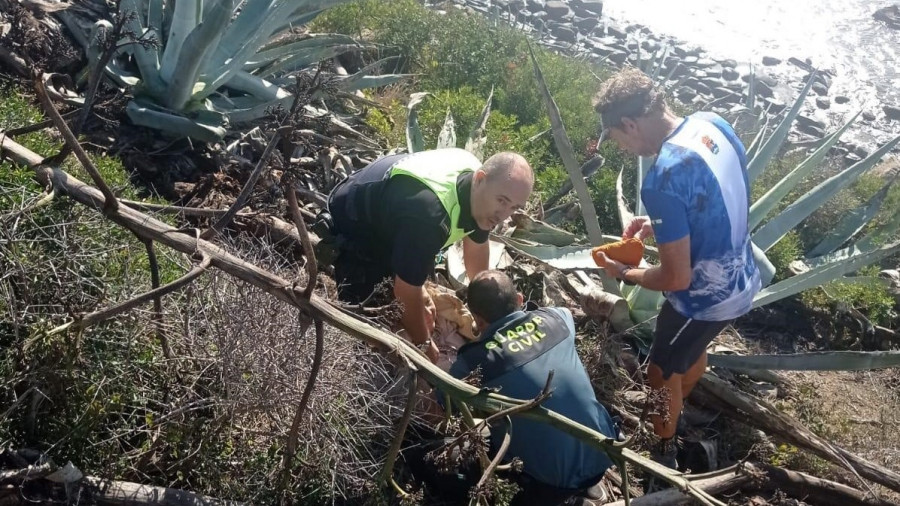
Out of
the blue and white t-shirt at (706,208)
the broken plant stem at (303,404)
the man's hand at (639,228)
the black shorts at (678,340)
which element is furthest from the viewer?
the man's hand at (639,228)

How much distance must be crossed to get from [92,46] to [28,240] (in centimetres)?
220

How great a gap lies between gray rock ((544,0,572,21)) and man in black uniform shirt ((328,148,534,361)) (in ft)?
24.3

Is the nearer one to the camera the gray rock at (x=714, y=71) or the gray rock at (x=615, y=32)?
the gray rock at (x=714, y=71)

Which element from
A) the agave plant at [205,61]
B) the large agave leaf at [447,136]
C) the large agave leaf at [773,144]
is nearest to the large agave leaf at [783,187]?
the large agave leaf at [773,144]

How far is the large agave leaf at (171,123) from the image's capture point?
4781mm

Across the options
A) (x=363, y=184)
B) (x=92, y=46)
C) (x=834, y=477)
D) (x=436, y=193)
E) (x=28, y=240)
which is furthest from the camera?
(x=92, y=46)

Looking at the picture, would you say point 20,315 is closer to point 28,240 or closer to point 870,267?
point 28,240

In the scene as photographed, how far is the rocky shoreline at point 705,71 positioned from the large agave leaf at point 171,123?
5.06 m

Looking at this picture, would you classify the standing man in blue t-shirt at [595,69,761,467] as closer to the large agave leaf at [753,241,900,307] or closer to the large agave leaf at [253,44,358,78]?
the large agave leaf at [753,241,900,307]

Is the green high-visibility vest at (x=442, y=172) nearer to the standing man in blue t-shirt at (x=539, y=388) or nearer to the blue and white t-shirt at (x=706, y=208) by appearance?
the standing man in blue t-shirt at (x=539, y=388)

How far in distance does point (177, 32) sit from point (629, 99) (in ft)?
8.76

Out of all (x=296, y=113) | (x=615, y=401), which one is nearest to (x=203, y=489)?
(x=296, y=113)

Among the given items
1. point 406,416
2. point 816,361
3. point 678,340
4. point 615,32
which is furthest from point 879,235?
point 615,32

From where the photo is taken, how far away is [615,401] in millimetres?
4457
